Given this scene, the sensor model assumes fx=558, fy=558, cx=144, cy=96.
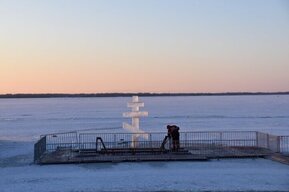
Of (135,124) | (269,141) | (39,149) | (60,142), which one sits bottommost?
(60,142)

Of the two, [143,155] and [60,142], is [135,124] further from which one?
[60,142]

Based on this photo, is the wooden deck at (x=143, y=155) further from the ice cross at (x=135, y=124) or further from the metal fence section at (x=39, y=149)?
the ice cross at (x=135, y=124)

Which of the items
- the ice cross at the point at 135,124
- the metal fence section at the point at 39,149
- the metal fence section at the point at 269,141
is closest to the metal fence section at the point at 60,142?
the metal fence section at the point at 39,149

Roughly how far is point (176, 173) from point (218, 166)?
2.81 m

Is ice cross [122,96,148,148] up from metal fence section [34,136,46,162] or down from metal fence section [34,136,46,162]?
up

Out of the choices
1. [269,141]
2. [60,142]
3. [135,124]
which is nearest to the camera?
[269,141]

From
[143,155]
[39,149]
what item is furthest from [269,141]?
[39,149]

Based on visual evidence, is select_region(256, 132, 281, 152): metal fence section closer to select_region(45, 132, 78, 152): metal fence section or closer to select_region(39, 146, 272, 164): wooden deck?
select_region(39, 146, 272, 164): wooden deck

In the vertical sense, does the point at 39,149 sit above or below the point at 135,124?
below

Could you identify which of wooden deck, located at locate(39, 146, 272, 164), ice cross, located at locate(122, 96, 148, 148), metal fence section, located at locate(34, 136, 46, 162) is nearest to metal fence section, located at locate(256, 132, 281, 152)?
wooden deck, located at locate(39, 146, 272, 164)

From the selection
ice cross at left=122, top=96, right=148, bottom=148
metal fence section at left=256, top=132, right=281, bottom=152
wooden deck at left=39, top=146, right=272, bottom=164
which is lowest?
wooden deck at left=39, top=146, right=272, bottom=164

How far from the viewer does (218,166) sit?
2466 cm

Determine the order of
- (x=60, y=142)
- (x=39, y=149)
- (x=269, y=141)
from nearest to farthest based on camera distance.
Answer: (x=39, y=149) < (x=269, y=141) < (x=60, y=142)

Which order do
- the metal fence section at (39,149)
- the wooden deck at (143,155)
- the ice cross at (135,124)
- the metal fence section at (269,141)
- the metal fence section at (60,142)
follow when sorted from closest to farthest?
the wooden deck at (143,155), the metal fence section at (39,149), the metal fence section at (269,141), the ice cross at (135,124), the metal fence section at (60,142)
